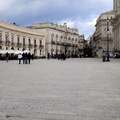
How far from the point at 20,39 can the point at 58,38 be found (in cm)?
2082

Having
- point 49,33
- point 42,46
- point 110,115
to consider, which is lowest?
point 110,115

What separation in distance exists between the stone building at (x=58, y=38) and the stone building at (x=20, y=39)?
3.54 meters

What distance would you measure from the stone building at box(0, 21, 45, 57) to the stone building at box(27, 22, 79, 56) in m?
3.54

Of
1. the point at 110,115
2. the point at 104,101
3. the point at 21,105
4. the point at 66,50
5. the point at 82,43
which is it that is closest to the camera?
the point at 110,115

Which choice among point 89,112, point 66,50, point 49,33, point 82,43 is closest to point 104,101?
point 89,112

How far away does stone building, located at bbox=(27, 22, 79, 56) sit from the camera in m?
61.9

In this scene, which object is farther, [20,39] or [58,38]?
[58,38]

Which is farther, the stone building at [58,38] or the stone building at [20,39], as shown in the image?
the stone building at [58,38]

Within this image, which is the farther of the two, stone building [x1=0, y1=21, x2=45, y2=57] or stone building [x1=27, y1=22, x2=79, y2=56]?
stone building [x1=27, y1=22, x2=79, y2=56]

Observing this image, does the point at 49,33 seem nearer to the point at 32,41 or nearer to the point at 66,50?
the point at 32,41

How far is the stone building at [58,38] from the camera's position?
61.9 meters

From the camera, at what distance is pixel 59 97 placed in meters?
4.87

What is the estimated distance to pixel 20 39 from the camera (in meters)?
49.9

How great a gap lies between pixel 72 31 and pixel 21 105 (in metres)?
74.7
